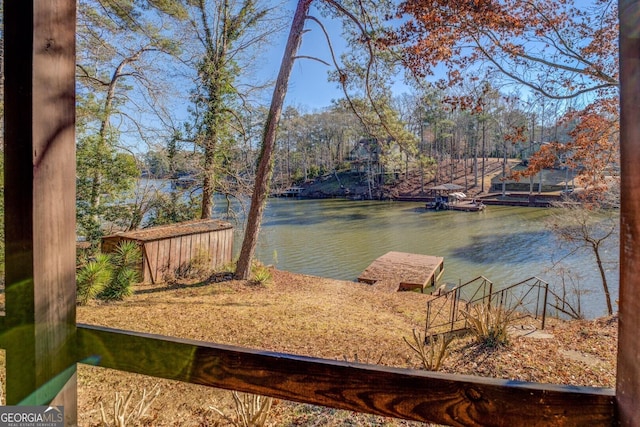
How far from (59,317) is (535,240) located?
696 inches

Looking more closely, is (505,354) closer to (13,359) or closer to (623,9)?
(623,9)

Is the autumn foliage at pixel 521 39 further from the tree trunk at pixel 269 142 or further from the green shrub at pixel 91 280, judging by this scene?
the green shrub at pixel 91 280

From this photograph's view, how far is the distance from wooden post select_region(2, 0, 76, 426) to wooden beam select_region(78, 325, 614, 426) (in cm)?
10

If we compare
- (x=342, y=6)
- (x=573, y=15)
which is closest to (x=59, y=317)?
(x=573, y=15)

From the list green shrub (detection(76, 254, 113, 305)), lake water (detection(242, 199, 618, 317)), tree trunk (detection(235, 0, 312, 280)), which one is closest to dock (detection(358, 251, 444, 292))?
lake water (detection(242, 199, 618, 317))

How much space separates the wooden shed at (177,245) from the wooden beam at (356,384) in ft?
22.4

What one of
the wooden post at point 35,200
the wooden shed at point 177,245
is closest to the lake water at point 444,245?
the wooden shed at point 177,245

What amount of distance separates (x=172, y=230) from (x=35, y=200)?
763 cm

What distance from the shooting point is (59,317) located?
3.18 feet

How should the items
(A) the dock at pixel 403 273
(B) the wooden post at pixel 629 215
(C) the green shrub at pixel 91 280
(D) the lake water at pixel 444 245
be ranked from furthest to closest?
(D) the lake water at pixel 444 245, (A) the dock at pixel 403 273, (C) the green shrub at pixel 91 280, (B) the wooden post at pixel 629 215

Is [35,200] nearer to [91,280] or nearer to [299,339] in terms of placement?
[299,339]

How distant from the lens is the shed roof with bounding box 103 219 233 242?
7.19 metres

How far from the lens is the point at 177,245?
7.86 m

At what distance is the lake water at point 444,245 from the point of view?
1100 cm
